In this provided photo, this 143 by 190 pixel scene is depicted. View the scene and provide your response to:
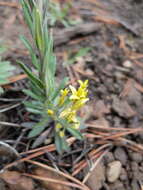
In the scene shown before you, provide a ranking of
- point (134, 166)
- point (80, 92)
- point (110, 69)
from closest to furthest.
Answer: point (80, 92)
point (134, 166)
point (110, 69)

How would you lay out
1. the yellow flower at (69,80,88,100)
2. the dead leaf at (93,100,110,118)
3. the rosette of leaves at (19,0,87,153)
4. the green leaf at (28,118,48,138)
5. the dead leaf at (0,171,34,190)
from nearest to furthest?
the rosette of leaves at (19,0,87,153)
the yellow flower at (69,80,88,100)
the dead leaf at (0,171,34,190)
the green leaf at (28,118,48,138)
the dead leaf at (93,100,110,118)

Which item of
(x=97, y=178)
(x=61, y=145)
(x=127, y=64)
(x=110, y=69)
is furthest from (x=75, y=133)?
(x=127, y=64)

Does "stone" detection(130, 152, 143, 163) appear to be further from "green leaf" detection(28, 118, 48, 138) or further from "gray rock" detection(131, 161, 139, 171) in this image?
"green leaf" detection(28, 118, 48, 138)

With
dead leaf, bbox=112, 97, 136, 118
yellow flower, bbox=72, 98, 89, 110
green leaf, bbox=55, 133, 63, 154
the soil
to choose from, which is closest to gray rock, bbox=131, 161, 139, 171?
the soil

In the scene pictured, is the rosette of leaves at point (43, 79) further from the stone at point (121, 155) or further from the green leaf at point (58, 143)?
the stone at point (121, 155)

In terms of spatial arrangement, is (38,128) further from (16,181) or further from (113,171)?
(113,171)

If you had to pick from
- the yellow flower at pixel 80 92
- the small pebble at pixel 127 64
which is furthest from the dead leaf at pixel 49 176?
the small pebble at pixel 127 64
